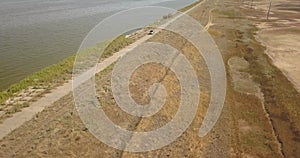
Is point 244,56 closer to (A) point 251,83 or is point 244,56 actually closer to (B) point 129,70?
(A) point 251,83

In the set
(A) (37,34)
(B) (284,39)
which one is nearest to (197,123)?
(B) (284,39)

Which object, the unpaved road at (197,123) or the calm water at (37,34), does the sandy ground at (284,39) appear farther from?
the calm water at (37,34)

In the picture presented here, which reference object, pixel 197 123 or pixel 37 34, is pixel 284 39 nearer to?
pixel 197 123

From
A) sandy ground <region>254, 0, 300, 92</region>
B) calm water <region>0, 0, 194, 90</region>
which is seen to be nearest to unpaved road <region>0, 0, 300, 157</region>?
sandy ground <region>254, 0, 300, 92</region>

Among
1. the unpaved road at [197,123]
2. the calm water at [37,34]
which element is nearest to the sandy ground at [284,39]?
the unpaved road at [197,123]

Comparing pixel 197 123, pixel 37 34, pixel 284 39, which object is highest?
pixel 197 123

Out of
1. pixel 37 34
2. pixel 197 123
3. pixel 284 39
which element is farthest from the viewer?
pixel 284 39

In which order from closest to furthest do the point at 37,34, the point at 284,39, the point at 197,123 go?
the point at 197,123 < the point at 37,34 < the point at 284,39
